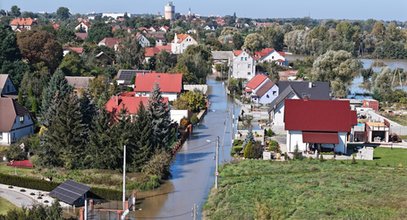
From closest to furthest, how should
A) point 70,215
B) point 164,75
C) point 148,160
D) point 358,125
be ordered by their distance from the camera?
point 70,215 → point 148,160 → point 358,125 → point 164,75

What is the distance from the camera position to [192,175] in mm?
19562

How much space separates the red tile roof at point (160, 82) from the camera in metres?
32.8

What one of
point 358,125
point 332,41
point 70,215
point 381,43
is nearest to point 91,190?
point 70,215

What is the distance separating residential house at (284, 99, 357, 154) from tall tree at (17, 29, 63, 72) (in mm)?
19713

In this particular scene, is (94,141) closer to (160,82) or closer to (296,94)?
(296,94)

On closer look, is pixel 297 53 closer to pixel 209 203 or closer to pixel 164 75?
pixel 164 75

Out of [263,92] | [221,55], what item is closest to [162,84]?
[263,92]

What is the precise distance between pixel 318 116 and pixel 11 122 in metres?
12.1

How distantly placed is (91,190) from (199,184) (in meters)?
3.70

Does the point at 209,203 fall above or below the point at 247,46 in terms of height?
below

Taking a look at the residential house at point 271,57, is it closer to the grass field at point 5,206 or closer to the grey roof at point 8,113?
the grey roof at point 8,113

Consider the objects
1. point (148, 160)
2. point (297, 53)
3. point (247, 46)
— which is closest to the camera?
point (148, 160)

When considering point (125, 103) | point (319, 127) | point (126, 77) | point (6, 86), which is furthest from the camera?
point (126, 77)

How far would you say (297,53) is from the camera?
71.9m
